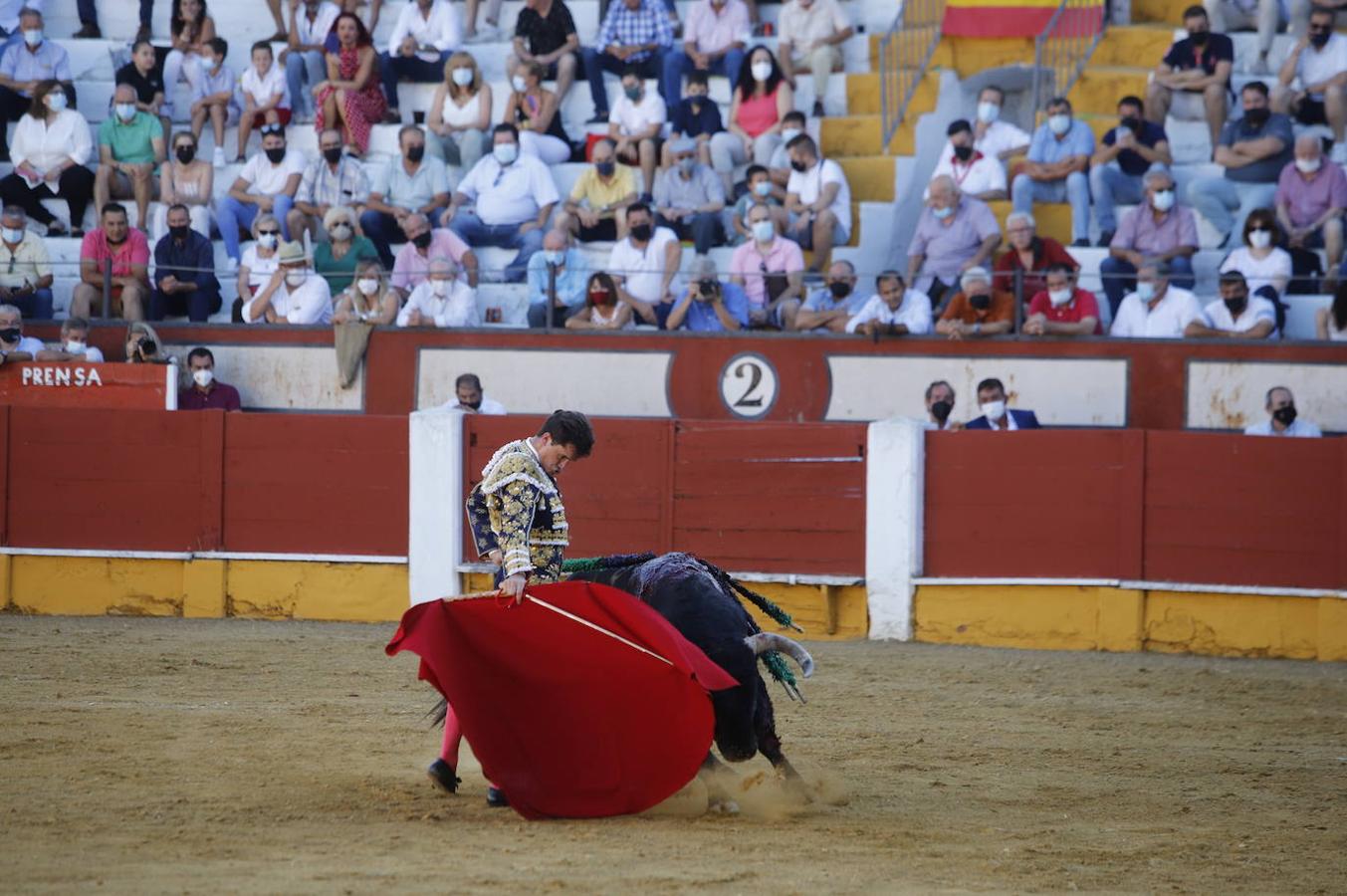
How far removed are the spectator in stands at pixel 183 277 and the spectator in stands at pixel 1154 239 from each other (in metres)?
4.94

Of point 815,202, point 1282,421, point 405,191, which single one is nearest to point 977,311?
point 815,202

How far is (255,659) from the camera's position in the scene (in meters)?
8.02

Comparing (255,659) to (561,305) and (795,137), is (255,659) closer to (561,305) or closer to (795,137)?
(561,305)

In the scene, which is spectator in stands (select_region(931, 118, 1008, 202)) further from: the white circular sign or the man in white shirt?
the man in white shirt

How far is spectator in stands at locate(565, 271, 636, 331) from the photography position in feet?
33.8

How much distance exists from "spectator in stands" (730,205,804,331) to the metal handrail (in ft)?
4.50

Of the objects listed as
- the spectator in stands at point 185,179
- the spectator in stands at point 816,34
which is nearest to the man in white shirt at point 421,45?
the spectator in stands at point 185,179

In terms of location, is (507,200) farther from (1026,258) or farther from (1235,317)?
(1235,317)

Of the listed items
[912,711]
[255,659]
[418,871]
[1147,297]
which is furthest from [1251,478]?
[418,871]

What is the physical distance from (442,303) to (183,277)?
152 centimetres

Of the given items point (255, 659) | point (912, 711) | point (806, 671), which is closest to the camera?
point (806, 671)

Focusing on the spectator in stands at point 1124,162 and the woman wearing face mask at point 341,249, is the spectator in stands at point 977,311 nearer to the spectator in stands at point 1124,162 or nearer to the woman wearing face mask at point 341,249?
the spectator in stands at point 1124,162

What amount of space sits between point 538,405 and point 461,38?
3.04 m

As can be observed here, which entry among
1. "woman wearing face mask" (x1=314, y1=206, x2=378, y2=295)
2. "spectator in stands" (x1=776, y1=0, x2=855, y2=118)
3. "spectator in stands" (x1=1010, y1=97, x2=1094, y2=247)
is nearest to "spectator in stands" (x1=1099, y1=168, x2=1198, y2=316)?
"spectator in stands" (x1=1010, y1=97, x2=1094, y2=247)
